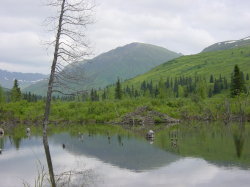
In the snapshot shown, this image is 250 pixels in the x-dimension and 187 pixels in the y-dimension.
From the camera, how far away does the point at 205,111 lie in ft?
257

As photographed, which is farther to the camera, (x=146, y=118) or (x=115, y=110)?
(x=115, y=110)

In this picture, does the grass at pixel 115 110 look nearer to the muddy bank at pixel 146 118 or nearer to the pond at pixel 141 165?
the muddy bank at pixel 146 118

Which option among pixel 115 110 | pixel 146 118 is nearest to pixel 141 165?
pixel 146 118

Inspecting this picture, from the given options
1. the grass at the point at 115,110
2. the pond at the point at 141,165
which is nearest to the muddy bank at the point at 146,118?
the grass at the point at 115,110

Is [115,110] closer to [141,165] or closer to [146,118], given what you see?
[146,118]

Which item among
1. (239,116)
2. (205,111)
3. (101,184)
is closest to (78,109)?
(205,111)

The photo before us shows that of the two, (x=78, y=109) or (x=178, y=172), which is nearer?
(x=178, y=172)

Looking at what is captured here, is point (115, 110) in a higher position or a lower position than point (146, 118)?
higher

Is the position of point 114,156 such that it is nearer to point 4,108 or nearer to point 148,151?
point 148,151

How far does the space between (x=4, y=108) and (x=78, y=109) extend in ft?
70.7

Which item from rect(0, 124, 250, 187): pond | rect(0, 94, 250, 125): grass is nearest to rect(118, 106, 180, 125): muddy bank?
rect(0, 94, 250, 125): grass

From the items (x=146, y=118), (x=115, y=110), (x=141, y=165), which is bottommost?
(x=141, y=165)

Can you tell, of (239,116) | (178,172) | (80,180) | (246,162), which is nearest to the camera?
(80,180)

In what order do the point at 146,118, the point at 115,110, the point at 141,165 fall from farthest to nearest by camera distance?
1. the point at 115,110
2. the point at 146,118
3. the point at 141,165
